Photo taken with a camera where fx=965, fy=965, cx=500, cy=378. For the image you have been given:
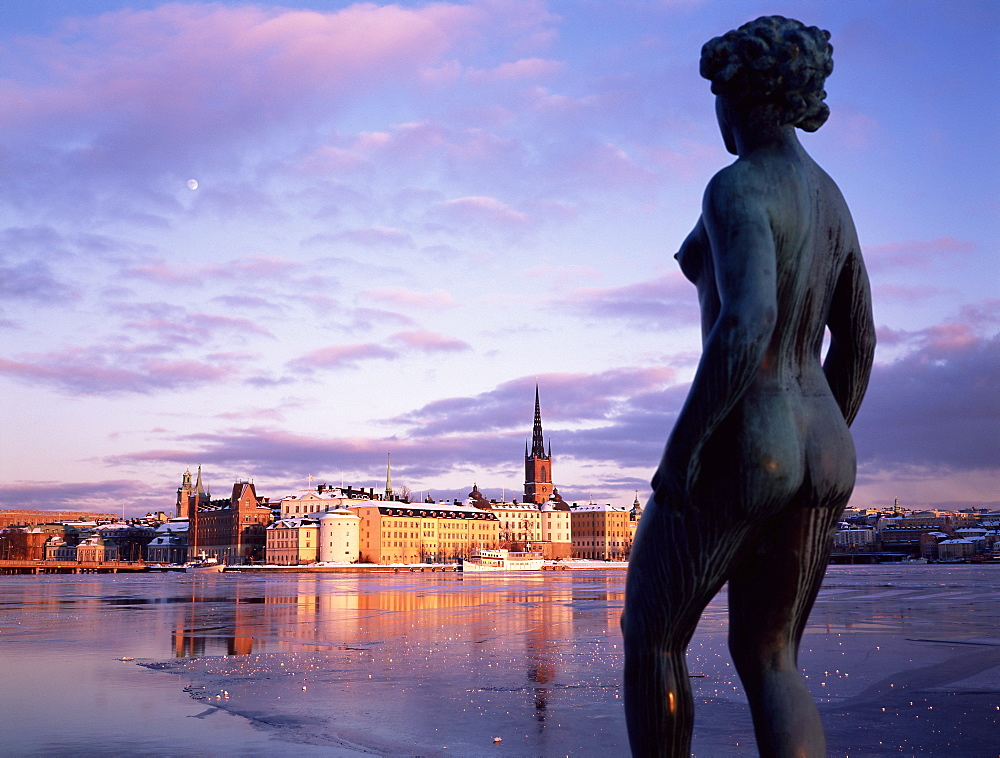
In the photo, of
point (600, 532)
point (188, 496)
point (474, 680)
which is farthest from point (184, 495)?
point (474, 680)

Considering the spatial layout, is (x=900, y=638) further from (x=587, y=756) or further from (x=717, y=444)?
(x=717, y=444)

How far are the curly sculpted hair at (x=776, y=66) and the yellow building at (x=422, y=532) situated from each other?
136 meters

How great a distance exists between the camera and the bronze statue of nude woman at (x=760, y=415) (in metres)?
2.36

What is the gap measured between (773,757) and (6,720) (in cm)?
510

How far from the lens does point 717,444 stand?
2.41 metres

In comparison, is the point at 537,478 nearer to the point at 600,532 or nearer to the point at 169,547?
the point at 600,532

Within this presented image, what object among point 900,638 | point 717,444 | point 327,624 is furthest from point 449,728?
point 327,624

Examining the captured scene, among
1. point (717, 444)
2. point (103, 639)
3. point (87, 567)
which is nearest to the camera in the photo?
point (717, 444)

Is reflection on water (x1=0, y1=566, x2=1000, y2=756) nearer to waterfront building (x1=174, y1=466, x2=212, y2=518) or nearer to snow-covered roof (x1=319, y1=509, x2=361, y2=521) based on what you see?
snow-covered roof (x1=319, y1=509, x2=361, y2=521)

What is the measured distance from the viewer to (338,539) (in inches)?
5448

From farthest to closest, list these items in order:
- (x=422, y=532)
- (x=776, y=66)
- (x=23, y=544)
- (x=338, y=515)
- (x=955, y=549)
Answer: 1. (x=23, y=544)
2. (x=955, y=549)
3. (x=422, y=532)
4. (x=338, y=515)
5. (x=776, y=66)

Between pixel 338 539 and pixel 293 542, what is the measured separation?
7.91m

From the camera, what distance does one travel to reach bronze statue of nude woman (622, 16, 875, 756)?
2.36 meters

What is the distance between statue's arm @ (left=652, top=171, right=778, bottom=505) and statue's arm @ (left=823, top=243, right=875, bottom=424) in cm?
44
